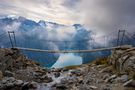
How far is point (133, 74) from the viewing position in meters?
25.3

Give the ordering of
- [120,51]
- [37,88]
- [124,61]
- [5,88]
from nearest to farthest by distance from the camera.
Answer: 1. [5,88]
2. [37,88]
3. [124,61]
4. [120,51]

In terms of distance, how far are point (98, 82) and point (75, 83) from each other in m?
2.30

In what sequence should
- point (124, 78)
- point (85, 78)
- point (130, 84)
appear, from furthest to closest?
1. point (85, 78)
2. point (124, 78)
3. point (130, 84)

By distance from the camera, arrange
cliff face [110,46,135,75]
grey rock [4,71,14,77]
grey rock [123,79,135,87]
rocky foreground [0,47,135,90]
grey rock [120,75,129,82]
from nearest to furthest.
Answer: grey rock [123,79,135,87], rocky foreground [0,47,135,90], grey rock [120,75,129,82], cliff face [110,46,135,75], grey rock [4,71,14,77]

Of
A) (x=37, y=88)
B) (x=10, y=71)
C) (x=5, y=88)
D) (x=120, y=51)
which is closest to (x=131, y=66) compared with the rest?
(x=120, y=51)

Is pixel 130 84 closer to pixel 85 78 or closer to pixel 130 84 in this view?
pixel 130 84

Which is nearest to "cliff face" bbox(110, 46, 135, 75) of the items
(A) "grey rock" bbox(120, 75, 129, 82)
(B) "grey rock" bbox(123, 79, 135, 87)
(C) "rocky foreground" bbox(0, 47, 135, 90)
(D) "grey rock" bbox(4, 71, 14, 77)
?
(C) "rocky foreground" bbox(0, 47, 135, 90)

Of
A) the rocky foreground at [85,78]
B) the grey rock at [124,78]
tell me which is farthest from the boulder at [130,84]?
the grey rock at [124,78]

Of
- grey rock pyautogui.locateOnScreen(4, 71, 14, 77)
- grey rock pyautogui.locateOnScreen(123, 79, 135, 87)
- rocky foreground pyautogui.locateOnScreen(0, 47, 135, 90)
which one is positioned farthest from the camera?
grey rock pyautogui.locateOnScreen(4, 71, 14, 77)

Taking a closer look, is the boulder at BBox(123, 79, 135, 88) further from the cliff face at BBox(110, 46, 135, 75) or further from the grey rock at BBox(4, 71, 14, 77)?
the grey rock at BBox(4, 71, 14, 77)

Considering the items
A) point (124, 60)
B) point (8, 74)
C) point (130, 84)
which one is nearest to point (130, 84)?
point (130, 84)

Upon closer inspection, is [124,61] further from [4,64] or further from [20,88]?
[4,64]

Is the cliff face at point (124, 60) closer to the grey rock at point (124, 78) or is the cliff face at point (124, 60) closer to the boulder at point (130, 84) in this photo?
the grey rock at point (124, 78)

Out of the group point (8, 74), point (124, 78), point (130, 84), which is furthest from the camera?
point (8, 74)
